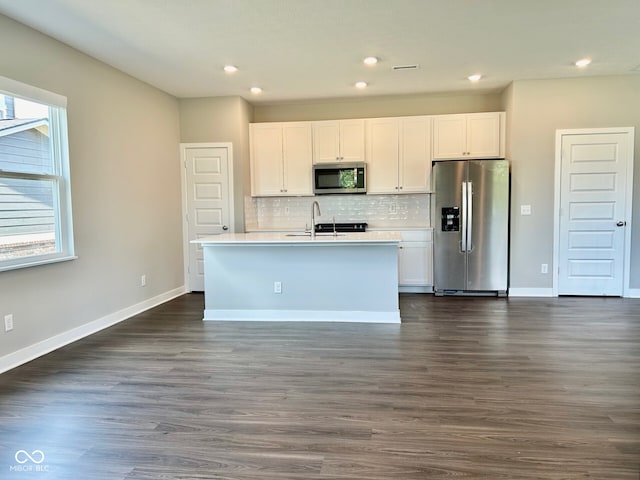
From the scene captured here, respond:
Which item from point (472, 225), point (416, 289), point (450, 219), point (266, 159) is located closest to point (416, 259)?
point (416, 289)

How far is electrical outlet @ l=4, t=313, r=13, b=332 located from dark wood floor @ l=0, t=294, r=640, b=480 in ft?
1.03

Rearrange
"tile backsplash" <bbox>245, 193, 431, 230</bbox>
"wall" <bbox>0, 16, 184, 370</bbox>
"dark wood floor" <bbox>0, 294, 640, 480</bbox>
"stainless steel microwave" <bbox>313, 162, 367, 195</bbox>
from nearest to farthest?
"dark wood floor" <bbox>0, 294, 640, 480</bbox>, "wall" <bbox>0, 16, 184, 370</bbox>, "stainless steel microwave" <bbox>313, 162, 367, 195</bbox>, "tile backsplash" <bbox>245, 193, 431, 230</bbox>

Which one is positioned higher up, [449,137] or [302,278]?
[449,137]

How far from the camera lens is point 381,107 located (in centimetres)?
587

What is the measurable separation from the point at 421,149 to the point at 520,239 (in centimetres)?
175

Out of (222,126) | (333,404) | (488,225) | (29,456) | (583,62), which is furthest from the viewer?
(222,126)

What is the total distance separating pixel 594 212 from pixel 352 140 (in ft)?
10.5

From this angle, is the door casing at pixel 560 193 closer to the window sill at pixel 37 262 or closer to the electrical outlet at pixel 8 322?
the window sill at pixel 37 262

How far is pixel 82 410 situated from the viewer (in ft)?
7.82

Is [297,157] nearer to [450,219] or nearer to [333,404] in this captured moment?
[450,219]

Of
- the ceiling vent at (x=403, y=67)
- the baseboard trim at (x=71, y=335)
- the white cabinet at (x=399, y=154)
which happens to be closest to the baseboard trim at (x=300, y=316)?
the baseboard trim at (x=71, y=335)

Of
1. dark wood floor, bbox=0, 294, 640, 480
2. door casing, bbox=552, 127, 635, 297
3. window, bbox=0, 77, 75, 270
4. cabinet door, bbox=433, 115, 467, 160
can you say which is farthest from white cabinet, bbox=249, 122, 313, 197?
door casing, bbox=552, 127, 635, 297

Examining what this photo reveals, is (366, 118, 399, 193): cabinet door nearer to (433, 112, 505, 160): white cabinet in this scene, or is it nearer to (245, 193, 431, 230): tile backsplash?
(245, 193, 431, 230): tile backsplash

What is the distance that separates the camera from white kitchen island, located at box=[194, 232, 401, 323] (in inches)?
161
